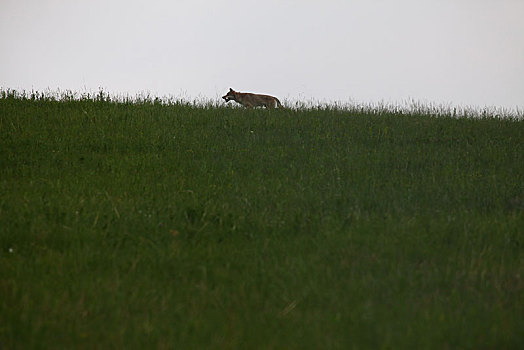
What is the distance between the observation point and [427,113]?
14.7 meters

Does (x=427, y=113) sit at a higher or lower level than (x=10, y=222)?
higher

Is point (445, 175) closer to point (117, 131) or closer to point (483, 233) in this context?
point (483, 233)

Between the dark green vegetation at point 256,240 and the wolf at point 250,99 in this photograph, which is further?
the wolf at point 250,99

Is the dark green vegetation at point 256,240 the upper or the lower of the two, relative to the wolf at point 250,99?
lower

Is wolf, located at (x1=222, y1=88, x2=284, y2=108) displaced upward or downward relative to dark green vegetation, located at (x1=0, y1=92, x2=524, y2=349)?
upward

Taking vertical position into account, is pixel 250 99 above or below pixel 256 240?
above

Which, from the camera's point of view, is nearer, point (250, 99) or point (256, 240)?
point (256, 240)

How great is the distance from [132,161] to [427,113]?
28.9 feet

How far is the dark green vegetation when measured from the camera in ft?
13.2

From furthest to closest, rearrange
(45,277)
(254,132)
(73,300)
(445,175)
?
(254,132) → (445,175) → (45,277) → (73,300)

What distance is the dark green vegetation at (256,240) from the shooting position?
13.2 ft

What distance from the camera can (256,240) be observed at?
5902mm

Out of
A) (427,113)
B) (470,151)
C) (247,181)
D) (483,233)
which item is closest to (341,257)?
(483,233)

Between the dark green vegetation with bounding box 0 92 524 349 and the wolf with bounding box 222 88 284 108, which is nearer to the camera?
the dark green vegetation with bounding box 0 92 524 349
